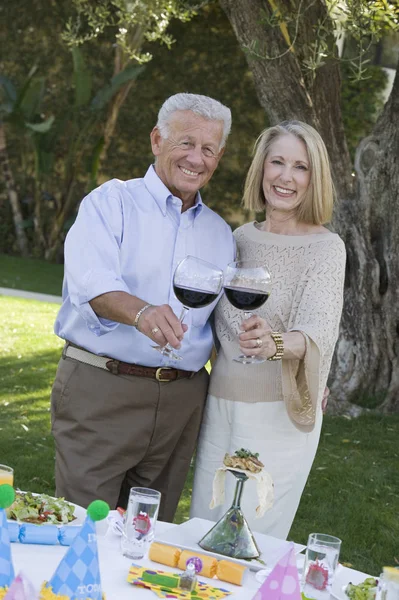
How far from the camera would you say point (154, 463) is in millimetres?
3498

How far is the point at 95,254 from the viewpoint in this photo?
10.3ft

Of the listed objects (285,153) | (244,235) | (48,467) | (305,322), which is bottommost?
(48,467)

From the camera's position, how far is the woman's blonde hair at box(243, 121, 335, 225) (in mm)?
3273

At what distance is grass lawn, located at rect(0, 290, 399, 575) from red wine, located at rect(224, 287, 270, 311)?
2.58 m

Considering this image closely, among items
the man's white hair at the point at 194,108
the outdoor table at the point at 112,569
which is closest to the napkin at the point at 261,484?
the outdoor table at the point at 112,569

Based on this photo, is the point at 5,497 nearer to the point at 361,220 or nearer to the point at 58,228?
the point at 361,220

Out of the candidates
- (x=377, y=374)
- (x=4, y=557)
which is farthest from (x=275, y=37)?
(x=4, y=557)

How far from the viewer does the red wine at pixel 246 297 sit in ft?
8.85

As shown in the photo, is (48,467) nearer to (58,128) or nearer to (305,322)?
(305,322)

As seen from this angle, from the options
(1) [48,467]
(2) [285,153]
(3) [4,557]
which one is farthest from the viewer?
(1) [48,467]

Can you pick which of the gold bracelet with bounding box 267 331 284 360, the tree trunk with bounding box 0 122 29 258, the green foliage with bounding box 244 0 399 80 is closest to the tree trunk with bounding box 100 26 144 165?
the tree trunk with bounding box 0 122 29 258

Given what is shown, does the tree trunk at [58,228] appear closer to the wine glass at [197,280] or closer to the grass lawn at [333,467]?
the grass lawn at [333,467]

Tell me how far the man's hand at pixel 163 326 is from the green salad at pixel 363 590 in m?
0.85

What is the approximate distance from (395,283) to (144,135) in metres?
11.0
